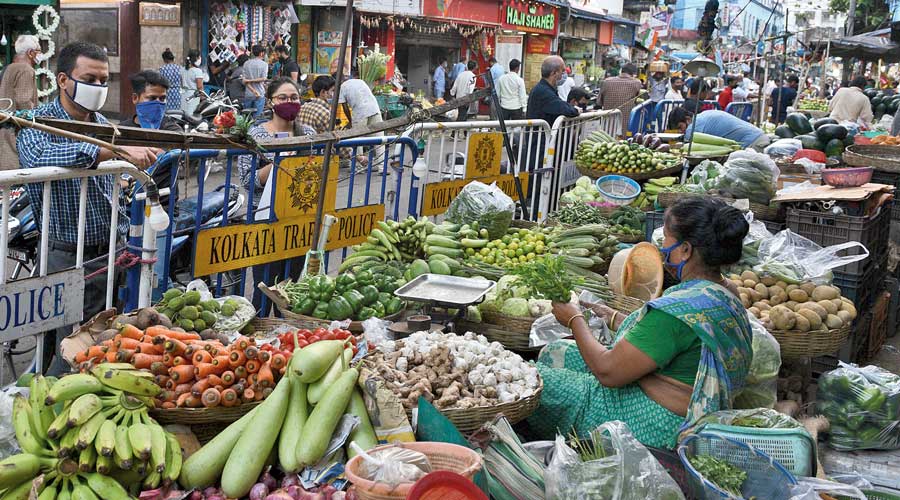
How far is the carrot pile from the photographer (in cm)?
335

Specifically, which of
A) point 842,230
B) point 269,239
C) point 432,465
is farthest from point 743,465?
point 842,230

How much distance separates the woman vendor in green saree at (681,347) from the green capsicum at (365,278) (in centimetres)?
154

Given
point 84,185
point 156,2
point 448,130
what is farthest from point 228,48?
point 84,185

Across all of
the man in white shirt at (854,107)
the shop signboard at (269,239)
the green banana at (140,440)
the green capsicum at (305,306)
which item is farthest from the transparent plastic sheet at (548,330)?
the man in white shirt at (854,107)

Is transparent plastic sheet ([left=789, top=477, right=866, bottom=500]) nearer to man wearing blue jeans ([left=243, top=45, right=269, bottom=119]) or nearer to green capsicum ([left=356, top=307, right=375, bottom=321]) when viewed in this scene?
green capsicum ([left=356, top=307, right=375, bottom=321])

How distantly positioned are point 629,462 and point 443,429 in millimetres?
714

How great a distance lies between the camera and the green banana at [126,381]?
10.7ft

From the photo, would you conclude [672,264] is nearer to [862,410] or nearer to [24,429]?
[862,410]

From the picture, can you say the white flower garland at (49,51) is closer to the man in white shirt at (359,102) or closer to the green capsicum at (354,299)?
the man in white shirt at (359,102)

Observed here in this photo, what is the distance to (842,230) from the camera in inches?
239

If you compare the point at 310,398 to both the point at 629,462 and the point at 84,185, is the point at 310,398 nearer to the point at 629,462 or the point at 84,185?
the point at 629,462

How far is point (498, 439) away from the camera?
3.39 metres

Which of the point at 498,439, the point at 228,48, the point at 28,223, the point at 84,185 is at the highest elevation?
the point at 228,48

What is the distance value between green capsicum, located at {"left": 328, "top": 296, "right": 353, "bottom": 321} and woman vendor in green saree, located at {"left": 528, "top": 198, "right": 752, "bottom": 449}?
1411 mm
